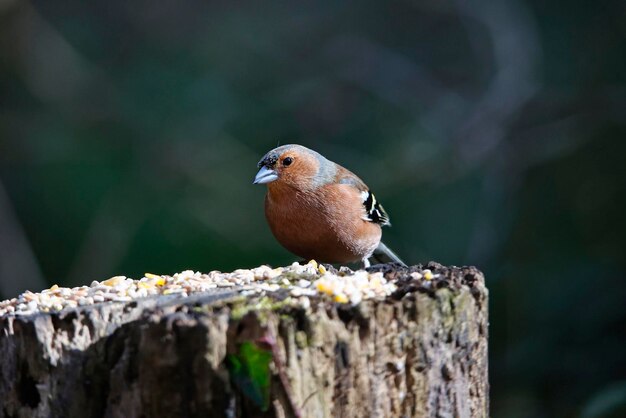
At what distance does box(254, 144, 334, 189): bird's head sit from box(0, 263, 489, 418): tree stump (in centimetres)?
220

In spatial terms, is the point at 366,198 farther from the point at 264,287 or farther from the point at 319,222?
the point at 264,287

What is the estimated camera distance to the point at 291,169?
5004mm

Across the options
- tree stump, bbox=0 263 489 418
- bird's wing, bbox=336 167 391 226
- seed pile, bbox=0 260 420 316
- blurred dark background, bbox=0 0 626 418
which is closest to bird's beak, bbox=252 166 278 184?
bird's wing, bbox=336 167 391 226

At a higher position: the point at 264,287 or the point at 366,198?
the point at 366,198

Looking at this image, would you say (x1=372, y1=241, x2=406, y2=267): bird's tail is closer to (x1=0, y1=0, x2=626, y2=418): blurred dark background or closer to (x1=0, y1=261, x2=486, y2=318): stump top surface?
(x1=0, y1=0, x2=626, y2=418): blurred dark background

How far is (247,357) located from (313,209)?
8.39ft

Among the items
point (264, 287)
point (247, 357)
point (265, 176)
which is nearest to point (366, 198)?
point (265, 176)

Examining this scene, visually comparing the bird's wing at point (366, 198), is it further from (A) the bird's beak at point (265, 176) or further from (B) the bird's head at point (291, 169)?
(A) the bird's beak at point (265, 176)

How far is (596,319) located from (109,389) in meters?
4.99

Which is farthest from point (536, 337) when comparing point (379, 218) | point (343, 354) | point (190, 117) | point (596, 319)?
point (343, 354)

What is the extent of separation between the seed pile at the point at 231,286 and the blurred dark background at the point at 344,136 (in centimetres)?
397

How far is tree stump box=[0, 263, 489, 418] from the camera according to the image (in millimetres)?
2314

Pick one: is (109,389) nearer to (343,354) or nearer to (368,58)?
(343,354)

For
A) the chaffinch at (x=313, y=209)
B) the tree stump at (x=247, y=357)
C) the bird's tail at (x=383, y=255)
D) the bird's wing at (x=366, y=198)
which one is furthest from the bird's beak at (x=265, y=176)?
the tree stump at (x=247, y=357)
